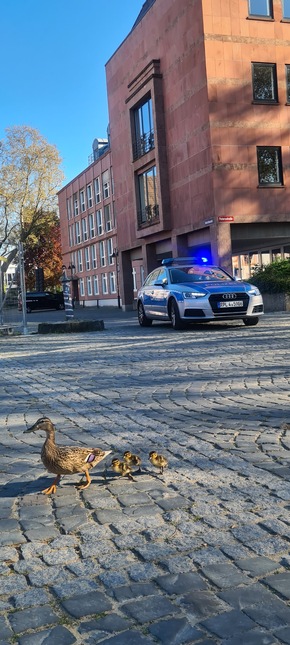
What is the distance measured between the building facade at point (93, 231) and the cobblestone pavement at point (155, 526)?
43246mm

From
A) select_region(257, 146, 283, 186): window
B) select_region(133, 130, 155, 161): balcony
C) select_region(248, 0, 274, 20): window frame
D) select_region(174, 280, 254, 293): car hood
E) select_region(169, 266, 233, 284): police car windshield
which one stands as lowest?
select_region(174, 280, 254, 293): car hood

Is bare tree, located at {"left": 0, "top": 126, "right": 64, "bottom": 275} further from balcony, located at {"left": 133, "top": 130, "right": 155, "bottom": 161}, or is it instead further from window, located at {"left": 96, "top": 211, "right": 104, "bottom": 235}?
balcony, located at {"left": 133, "top": 130, "right": 155, "bottom": 161}

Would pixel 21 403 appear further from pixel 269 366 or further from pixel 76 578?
pixel 76 578

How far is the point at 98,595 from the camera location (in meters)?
2.62

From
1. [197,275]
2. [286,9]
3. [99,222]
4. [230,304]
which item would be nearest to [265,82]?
[286,9]

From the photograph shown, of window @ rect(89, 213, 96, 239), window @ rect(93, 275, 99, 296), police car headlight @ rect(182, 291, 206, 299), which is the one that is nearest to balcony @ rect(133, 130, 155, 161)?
police car headlight @ rect(182, 291, 206, 299)

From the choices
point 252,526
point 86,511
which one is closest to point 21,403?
point 86,511

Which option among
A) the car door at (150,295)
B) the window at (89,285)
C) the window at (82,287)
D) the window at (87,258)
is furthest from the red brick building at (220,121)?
the window at (82,287)

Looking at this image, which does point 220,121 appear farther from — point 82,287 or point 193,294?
point 82,287

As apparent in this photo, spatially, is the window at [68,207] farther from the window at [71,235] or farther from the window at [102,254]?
the window at [102,254]

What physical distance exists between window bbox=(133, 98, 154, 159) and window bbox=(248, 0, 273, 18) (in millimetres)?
6960

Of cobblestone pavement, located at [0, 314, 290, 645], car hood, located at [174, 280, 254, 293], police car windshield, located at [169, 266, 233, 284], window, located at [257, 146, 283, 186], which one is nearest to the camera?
cobblestone pavement, located at [0, 314, 290, 645]

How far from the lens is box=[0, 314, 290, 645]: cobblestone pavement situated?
2418 millimetres

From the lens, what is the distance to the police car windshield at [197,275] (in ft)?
55.2
